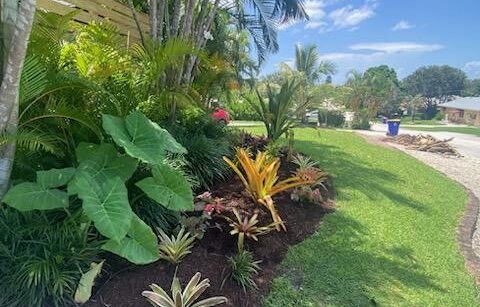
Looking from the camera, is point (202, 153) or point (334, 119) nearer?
point (202, 153)

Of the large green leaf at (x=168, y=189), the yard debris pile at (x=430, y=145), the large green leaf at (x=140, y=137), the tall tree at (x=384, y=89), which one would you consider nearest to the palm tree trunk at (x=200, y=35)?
the large green leaf at (x=140, y=137)

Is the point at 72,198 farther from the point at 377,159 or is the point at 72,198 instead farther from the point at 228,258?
the point at 377,159

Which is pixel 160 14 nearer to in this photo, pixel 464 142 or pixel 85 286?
pixel 85 286

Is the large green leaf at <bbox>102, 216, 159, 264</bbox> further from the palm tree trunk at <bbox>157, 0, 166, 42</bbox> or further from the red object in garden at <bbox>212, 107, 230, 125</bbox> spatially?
the red object in garden at <bbox>212, 107, 230, 125</bbox>

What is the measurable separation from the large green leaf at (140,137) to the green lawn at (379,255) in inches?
50.7

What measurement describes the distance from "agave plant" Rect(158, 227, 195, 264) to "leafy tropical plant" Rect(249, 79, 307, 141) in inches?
147

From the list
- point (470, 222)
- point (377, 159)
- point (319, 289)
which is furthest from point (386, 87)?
point (319, 289)

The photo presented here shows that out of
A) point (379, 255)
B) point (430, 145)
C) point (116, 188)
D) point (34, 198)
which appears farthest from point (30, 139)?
point (430, 145)

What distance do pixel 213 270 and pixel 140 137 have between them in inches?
43.0

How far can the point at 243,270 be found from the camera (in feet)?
8.47

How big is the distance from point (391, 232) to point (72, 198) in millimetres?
3472

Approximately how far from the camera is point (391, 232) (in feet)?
13.7

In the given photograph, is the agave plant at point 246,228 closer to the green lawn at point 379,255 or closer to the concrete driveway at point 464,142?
the green lawn at point 379,255

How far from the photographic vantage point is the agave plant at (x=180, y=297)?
204 cm
